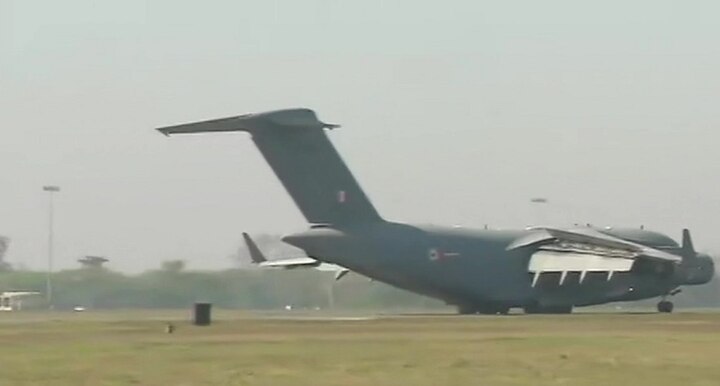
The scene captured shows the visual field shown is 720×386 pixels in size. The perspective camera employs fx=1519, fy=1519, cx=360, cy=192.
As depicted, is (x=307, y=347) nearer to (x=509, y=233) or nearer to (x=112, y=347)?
(x=112, y=347)

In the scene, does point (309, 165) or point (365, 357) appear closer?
point (365, 357)

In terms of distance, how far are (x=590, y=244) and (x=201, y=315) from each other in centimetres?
2715

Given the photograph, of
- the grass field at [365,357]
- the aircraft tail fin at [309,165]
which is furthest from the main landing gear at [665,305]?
the grass field at [365,357]

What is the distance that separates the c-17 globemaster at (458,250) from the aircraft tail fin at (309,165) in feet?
0.14

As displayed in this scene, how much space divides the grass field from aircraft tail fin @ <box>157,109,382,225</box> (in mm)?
21709

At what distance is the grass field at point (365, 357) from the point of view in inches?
982

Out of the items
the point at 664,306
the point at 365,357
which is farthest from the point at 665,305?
the point at 365,357

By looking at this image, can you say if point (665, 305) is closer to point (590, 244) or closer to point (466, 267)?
point (590, 244)

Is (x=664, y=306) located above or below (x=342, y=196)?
below

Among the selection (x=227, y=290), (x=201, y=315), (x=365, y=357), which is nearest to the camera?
(x=365, y=357)

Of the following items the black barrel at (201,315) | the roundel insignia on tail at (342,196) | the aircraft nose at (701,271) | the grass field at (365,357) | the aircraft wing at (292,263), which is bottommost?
the grass field at (365,357)

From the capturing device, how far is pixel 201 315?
48.1 meters

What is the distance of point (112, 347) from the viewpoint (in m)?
32.9

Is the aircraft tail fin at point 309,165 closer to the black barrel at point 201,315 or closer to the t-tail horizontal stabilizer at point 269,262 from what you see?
the t-tail horizontal stabilizer at point 269,262
